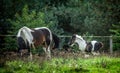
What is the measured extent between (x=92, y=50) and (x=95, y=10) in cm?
1053

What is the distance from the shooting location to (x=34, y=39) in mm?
13023

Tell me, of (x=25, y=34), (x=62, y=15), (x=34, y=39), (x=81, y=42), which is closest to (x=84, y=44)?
(x=81, y=42)

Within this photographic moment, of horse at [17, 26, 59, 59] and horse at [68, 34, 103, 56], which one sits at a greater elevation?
horse at [17, 26, 59, 59]

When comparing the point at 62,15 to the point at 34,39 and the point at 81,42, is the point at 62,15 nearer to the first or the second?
the point at 81,42

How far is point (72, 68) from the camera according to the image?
260 inches

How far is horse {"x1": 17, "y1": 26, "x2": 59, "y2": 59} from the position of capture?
1234 centimetres

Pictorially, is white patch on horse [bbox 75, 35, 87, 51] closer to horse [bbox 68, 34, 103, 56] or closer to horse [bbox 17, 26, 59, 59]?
horse [bbox 68, 34, 103, 56]

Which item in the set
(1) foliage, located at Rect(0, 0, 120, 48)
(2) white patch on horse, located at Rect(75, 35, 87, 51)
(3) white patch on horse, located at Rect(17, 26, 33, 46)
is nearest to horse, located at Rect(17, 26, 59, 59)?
(3) white patch on horse, located at Rect(17, 26, 33, 46)

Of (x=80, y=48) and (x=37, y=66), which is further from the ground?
(x=37, y=66)

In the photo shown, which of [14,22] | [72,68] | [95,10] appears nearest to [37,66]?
[72,68]

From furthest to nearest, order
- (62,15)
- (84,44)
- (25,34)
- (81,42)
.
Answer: (62,15) < (84,44) < (81,42) < (25,34)

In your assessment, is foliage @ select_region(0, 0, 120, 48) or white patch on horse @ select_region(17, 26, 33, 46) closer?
white patch on horse @ select_region(17, 26, 33, 46)

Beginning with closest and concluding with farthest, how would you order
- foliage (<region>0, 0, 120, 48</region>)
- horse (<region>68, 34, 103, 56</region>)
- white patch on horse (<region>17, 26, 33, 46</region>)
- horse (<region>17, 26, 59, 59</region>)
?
white patch on horse (<region>17, 26, 33, 46</region>) → horse (<region>17, 26, 59, 59</region>) → horse (<region>68, 34, 103, 56</region>) → foliage (<region>0, 0, 120, 48</region>)

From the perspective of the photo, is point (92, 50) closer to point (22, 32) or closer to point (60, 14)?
point (22, 32)
